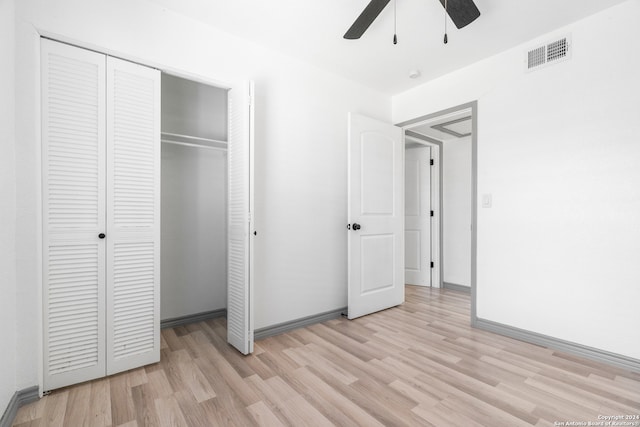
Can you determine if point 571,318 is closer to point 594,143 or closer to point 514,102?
point 594,143

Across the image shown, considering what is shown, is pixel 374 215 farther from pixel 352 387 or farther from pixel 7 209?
pixel 7 209

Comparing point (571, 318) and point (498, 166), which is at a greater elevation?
point (498, 166)

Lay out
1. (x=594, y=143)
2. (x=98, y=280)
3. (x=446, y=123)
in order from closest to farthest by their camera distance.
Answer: (x=98, y=280), (x=594, y=143), (x=446, y=123)

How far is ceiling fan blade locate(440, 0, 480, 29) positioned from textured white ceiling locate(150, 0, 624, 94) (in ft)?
0.86

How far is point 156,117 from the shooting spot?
2096mm

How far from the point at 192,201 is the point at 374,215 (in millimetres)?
1989

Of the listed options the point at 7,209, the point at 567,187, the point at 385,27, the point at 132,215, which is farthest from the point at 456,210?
the point at 7,209

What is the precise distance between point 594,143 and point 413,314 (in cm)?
223

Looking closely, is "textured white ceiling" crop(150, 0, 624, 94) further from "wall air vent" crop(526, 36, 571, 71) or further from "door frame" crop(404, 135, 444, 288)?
"door frame" crop(404, 135, 444, 288)

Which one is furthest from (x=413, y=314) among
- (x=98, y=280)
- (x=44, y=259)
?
(x=44, y=259)

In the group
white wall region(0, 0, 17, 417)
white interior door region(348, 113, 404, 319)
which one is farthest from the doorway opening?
white wall region(0, 0, 17, 417)

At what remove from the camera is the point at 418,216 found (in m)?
4.74

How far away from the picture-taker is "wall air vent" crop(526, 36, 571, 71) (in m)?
2.32

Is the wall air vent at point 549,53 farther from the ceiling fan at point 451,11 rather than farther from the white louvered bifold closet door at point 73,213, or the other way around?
the white louvered bifold closet door at point 73,213
